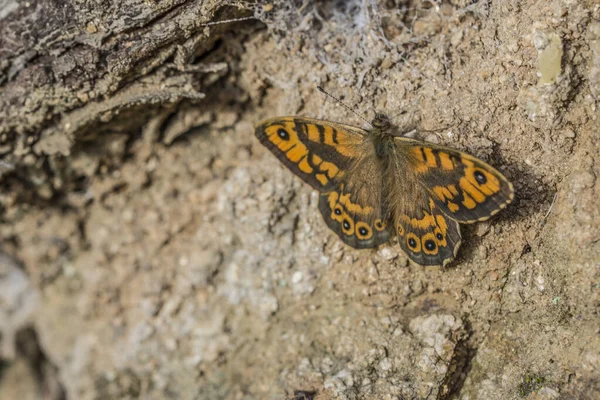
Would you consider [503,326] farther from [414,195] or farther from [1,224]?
[1,224]

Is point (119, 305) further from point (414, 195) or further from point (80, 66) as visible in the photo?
point (414, 195)

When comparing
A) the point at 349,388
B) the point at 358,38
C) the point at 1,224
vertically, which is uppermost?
the point at 358,38

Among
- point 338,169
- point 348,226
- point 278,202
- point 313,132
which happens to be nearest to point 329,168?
point 338,169

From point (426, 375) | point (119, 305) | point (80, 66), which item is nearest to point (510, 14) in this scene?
point (426, 375)

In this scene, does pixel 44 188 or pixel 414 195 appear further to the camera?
pixel 44 188

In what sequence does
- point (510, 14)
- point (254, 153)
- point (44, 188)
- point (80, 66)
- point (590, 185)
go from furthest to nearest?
point (44, 188) < point (254, 153) < point (80, 66) < point (510, 14) < point (590, 185)

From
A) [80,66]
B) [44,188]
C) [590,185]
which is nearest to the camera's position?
[590,185]

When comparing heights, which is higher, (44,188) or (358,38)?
(358,38)
